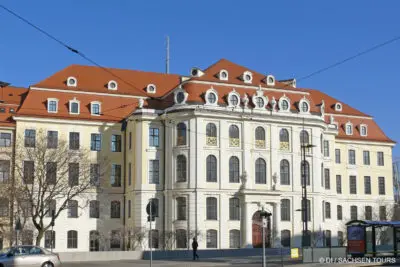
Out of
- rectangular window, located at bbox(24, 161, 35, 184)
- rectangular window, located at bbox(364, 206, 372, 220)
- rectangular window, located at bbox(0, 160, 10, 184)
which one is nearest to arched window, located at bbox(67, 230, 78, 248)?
rectangular window, located at bbox(0, 160, 10, 184)

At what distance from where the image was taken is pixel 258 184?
208 ft

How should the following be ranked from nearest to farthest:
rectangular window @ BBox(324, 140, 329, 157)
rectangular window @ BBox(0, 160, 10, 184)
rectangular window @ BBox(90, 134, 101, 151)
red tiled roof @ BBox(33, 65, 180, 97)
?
rectangular window @ BBox(0, 160, 10, 184) → rectangular window @ BBox(90, 134, 101, 151) → red tiled roof @ BBox(33, 65, 180, 97) → rectangular window @ BBox(324, 140, 329, 157)

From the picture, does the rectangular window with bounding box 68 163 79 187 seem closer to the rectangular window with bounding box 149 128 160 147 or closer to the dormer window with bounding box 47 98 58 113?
the rectangular window with bounding box 149 128 160 147

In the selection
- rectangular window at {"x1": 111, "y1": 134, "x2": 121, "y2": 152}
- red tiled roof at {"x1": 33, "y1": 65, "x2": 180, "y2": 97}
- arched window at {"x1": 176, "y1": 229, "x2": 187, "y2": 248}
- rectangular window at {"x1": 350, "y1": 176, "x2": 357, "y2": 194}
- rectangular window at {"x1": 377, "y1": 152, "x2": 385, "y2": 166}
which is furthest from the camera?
rectangular window at {"x1": 377, "y1": 152, "x2": 385, "y2": 166}

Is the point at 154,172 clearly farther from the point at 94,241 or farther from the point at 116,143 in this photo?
the point at 94,241

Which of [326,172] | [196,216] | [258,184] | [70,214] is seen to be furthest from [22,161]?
[326,172]

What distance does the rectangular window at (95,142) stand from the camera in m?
66.9

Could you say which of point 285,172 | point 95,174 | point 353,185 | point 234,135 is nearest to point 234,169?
point 234,135

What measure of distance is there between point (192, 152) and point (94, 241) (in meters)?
13.4

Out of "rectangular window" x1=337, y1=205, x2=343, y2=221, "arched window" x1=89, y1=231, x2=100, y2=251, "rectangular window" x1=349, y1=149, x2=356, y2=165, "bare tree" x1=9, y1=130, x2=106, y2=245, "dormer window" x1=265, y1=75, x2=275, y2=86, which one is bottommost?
"arched window" x1=89, y1=231, x2=100, y2=251

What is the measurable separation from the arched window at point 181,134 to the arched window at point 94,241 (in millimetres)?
12119

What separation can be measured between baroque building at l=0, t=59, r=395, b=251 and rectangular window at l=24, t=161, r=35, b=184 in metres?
4.14

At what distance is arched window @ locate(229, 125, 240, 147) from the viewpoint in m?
63.2

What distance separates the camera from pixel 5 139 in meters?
65.4
